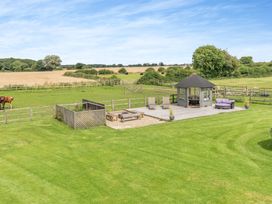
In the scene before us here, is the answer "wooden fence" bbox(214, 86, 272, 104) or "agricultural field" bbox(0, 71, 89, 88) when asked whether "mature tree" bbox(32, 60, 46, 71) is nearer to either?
"agricultural field" bbox(0, 71, 89, 88)

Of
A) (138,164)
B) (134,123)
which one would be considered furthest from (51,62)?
(138,164)

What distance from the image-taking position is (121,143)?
1384 cm

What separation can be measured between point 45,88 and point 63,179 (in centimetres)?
4056

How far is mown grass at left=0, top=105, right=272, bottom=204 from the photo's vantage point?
8.51m

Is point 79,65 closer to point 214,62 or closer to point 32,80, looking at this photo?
point 32,80

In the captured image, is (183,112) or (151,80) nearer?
(183,112)

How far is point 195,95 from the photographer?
1031 inches

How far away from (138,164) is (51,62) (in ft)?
355

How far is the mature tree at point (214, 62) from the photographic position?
257 feet

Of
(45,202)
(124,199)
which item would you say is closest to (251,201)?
(124,199)

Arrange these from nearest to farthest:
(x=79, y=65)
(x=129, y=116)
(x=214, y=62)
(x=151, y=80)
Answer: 1. (x=129, y=116)
2. (x=151, y=80)
3. (x=214, y=62)
4. (x=79, y=65)

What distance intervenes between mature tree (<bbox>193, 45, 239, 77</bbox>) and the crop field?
6349 cm

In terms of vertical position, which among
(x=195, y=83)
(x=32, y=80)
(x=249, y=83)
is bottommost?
(x=249, y=83)

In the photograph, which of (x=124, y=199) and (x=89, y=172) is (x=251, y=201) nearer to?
(x=124, y=199)
